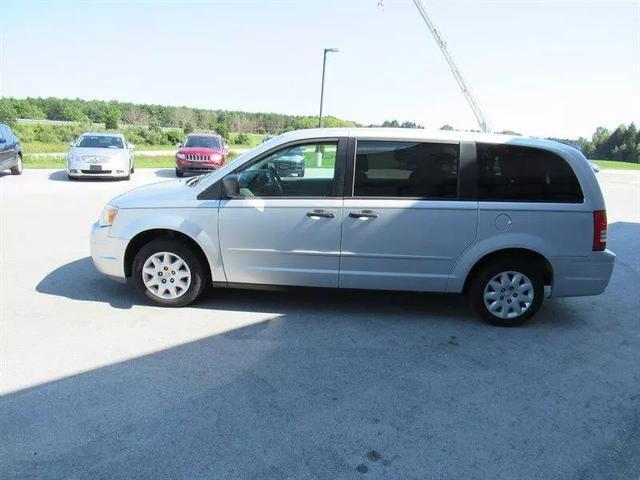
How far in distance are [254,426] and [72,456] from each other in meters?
0.99

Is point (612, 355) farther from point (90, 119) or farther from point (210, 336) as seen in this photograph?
point (90, 119)

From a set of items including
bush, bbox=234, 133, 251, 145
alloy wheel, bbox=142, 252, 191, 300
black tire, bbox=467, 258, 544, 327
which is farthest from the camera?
bush, bbox=234, 133, 251, 145

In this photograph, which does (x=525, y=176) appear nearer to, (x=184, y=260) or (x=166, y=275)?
(x=184, y=260)

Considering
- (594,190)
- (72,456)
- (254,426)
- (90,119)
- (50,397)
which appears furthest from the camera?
(90,119)

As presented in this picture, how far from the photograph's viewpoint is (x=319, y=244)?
15.4ft

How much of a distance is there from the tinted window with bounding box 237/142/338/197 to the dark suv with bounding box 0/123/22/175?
1335cm

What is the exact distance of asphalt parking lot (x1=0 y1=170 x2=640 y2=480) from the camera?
107 inches

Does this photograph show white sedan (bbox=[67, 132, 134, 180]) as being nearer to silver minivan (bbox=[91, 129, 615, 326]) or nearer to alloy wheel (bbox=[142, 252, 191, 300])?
silver minivan (bbox=[91, 129, 615, 326])

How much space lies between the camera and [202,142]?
19656 mm

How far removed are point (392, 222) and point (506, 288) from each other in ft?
4.26

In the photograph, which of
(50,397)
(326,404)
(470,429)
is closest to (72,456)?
(50,397)

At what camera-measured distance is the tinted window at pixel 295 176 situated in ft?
15.5

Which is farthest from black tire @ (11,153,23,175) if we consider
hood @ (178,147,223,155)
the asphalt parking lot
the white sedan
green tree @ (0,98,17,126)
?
green tree @ (0,98,17,126)

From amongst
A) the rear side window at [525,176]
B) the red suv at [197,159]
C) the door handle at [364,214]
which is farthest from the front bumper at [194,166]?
the rear side window at [525,176]
